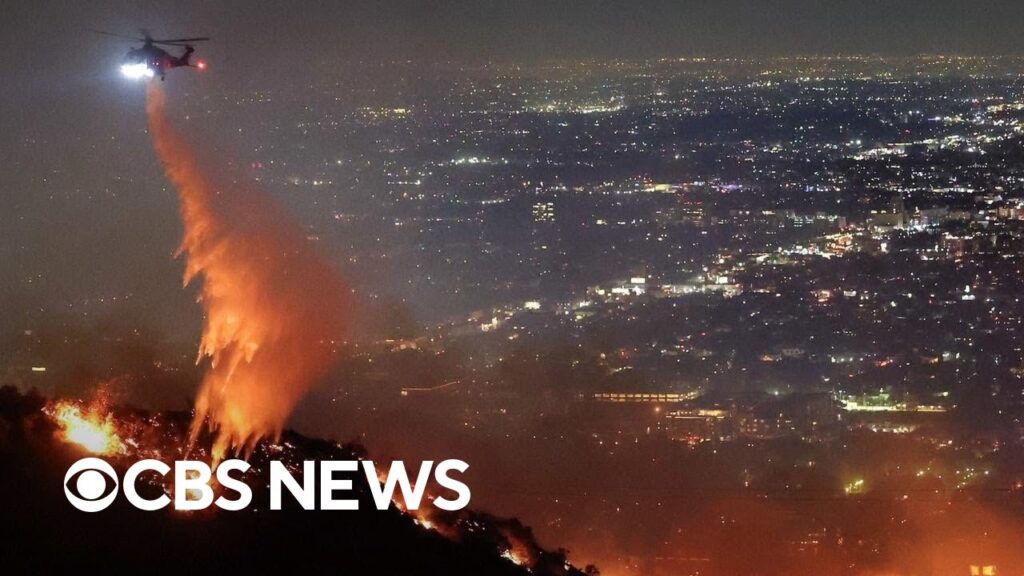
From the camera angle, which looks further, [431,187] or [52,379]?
[431,187]

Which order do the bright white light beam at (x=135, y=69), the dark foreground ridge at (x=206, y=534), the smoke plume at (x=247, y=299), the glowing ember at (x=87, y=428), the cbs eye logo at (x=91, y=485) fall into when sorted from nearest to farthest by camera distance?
the dark foreground ridge at (x=206, y=534)
the cbs eye logo at (x=91, y=485)
the glowing ember at (x=87, y=428)
the bright white light beam at (x=135, y=69)
the smoke plume at (x=247, y=299)

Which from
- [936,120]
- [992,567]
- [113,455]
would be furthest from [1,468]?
[936,120]

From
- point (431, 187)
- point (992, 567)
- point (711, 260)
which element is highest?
point (431, 187)

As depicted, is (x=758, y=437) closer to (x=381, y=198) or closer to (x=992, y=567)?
(x=992, y=567)

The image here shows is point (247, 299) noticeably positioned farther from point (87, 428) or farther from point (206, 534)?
point (206, 534)

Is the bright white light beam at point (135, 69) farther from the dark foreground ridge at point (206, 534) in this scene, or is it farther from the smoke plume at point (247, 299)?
the smoke plume at point (247, 299)

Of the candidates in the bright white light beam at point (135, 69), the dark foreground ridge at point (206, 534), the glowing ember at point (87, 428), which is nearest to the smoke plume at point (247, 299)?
the glowing ember at point (87, 428)
